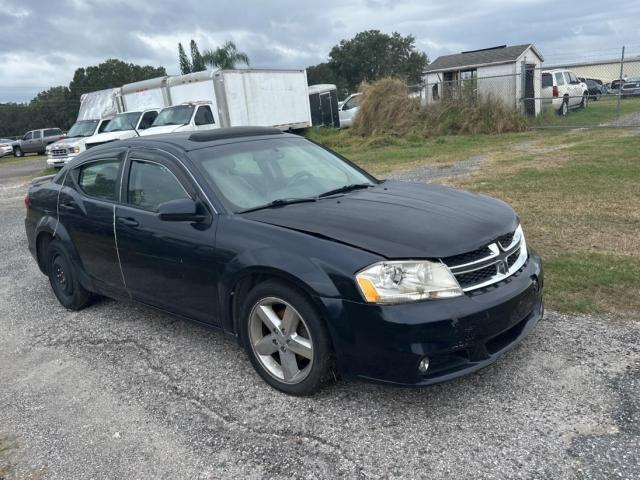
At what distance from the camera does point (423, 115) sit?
20.5 meters

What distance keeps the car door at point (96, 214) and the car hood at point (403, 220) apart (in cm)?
151

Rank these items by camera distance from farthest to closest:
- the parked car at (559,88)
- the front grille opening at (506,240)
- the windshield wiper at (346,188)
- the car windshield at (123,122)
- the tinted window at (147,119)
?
the parked car at (559,88)
the car windshield at (123,122)
the tinted window at (147,119)
the windshield wiper at (346,188)
the front grille opening at (506,240)

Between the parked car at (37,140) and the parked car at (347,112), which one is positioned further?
the parked car at (37,140)

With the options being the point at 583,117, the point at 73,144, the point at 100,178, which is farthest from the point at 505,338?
the point at 583,117

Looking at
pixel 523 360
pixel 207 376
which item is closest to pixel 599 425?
pixel 523 360

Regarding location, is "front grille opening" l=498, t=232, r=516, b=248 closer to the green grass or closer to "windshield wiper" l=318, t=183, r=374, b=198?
"windshield wiper" l=318, t=183, r=374, b=198

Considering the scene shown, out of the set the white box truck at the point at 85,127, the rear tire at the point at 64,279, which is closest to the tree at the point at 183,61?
the white box truck at the point at 85,127

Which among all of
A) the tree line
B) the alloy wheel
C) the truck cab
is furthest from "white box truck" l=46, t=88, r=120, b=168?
the tree line

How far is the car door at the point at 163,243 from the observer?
3.66 meters

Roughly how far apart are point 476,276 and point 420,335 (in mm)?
525

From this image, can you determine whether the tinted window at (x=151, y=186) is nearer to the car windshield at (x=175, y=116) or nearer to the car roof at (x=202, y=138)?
the car roof at (x=202, y=138)

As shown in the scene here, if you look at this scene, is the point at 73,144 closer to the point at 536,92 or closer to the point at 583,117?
the point at 536,92

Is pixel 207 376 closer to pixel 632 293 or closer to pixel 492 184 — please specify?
pixel 632 293

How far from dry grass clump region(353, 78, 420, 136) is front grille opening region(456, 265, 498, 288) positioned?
693 inches
